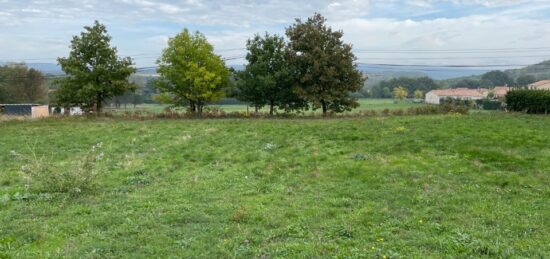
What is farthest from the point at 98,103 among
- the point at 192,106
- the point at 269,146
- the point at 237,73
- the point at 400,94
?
the point at 400,94

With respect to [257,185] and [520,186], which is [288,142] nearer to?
[257,185]

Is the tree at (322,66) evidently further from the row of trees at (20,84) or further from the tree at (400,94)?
the tree at (400,94)

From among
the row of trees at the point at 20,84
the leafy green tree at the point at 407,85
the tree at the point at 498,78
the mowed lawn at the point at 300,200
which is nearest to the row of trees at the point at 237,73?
the mowed lawn at the point at 300,200

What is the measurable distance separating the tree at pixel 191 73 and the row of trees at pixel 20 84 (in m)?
40.5

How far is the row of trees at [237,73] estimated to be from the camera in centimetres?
2706

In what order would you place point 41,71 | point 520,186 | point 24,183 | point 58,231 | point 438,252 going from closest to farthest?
1. point 438,252
2. point 58,231
3. point 520,186
4. point 24,183
5. point 41,71

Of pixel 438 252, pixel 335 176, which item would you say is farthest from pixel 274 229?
pixel 335 176

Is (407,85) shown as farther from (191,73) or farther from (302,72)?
(191,73)

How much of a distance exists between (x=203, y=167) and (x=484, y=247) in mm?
7227

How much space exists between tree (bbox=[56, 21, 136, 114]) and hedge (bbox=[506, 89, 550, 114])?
23203mm

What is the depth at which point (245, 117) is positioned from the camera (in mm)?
25922

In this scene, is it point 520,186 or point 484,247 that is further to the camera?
point 520,186

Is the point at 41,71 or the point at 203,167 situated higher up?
the point at 41,71

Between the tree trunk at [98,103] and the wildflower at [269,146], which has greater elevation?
the tree trunk at [98,103]
